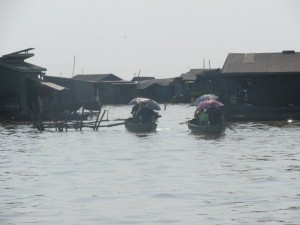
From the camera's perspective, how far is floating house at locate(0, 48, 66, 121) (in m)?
46.6

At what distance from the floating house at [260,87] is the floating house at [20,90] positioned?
9.49 metres

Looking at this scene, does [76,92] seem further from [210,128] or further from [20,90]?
[210,128]

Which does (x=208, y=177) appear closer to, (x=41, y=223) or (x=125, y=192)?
(x=125, y=192)

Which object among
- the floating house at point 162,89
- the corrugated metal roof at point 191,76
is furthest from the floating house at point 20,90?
the corrugated metal roof at point 191,76

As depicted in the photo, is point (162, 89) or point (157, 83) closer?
point (157, 83)

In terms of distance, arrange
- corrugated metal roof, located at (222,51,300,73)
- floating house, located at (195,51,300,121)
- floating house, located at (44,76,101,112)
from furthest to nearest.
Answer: floating house, located at (44,76,101,112) < corrugated metal roof, located at (222,51,300,73) < floating house, located at (195,51,300,121)

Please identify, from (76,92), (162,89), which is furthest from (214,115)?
(162,89)

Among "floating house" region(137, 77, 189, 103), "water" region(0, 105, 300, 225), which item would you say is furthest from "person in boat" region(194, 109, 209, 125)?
"floating house" region(137, 77, 189, 103)

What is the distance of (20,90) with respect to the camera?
47156 mm

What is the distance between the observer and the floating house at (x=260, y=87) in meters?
44.2

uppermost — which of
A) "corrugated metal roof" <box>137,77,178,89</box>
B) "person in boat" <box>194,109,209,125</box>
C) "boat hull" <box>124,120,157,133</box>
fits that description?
"corrugated metal roof" <box>137,77,178,89</box>

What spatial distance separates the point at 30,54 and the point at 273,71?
14.6m

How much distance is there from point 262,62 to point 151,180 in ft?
98.9

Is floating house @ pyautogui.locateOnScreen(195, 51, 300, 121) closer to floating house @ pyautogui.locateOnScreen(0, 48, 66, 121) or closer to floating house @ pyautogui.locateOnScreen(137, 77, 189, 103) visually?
floating house @ pyautogui.locateOnScreen(0, 48, 66, 121)
